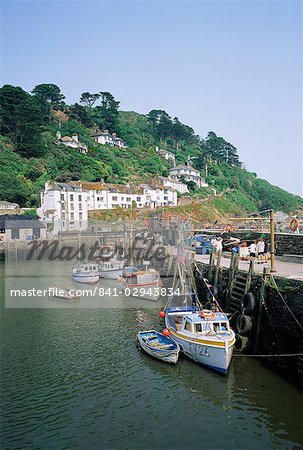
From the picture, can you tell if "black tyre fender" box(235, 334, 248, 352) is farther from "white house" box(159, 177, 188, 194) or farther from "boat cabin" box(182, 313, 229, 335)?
"white house" box(159, 177, 188, 194)

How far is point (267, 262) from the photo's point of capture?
26.2 m

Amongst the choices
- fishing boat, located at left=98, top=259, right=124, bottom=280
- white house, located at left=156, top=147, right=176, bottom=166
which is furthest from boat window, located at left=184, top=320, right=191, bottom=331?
white house, located at left=156, top=147, right=176, bottom=166

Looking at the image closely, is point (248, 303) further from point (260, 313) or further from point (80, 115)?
point (80, 115)

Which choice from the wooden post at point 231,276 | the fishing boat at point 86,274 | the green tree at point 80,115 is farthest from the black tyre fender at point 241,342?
the green tree at point 80,115

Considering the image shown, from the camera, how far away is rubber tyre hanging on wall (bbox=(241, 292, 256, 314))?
19266 mm

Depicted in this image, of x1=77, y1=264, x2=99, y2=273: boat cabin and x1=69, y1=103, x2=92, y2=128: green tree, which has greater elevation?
x1=69, y1=103, x2=92, y2=128: green tree

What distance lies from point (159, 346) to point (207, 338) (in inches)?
118

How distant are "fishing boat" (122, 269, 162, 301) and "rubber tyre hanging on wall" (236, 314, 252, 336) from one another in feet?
41.1

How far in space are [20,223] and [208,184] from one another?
76.2 m

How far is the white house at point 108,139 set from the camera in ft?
412

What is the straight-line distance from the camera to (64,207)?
3061 inches

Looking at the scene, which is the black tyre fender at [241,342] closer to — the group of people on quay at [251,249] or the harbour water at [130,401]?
the harbour water at [130,401]

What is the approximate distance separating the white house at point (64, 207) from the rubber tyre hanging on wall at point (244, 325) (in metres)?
59.5

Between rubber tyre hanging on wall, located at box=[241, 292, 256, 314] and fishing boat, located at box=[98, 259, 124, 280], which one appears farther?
fishing boat, located at box=[98, 259, 124, 280]
